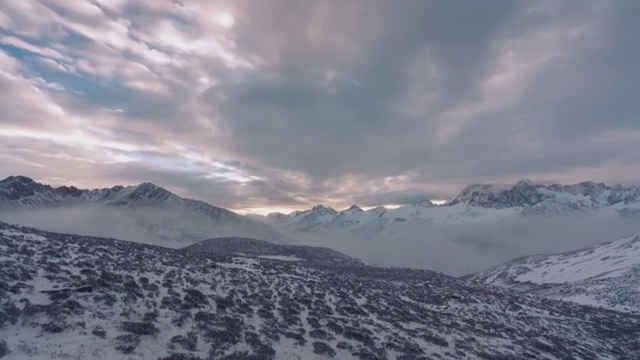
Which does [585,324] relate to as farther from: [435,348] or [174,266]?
[174,266]

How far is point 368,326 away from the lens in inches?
1147

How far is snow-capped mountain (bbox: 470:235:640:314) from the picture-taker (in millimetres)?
66188

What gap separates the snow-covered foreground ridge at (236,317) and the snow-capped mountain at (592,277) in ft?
77.2

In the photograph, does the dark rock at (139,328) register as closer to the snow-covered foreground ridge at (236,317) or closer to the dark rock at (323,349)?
the snow-covered foreground ridge at (236,317)

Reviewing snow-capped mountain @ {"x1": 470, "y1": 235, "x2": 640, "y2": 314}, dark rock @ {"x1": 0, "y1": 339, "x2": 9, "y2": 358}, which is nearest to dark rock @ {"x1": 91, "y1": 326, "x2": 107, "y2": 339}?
dark rock @ {"x1": 0, "y1": 339, "x2": 9, "y2": 358}

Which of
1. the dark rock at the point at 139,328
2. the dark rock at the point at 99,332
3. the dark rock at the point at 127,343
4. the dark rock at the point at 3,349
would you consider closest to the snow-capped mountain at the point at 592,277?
the dark rock at the point at 139,328

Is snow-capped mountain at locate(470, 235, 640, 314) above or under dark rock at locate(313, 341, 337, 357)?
above

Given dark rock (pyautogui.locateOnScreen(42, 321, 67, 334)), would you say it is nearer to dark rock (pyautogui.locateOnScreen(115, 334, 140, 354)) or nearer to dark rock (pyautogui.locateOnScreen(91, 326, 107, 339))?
dark rock (pyautogui.locateOnScreen(91, 326, 107, 339))

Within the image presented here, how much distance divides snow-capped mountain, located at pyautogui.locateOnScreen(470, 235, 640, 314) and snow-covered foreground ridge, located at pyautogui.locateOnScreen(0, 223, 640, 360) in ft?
77.2

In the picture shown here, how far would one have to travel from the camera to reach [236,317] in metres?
25.4

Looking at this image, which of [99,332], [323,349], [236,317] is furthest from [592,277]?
[99,332]

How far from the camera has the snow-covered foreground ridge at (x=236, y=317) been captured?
1869 cm

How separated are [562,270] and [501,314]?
11629 centimetres

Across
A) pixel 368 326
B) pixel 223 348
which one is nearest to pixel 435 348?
pixel 368 326
